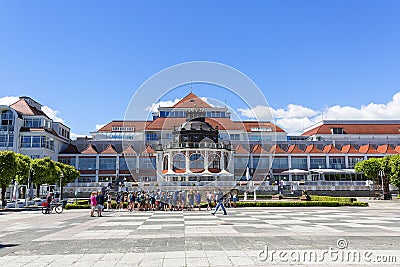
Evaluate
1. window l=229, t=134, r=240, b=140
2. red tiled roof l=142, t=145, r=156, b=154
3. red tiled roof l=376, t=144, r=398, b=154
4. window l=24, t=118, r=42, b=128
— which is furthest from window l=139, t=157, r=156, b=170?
red tiled roof l=376, t=144, r=398, b=154

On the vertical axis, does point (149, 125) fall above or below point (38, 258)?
above

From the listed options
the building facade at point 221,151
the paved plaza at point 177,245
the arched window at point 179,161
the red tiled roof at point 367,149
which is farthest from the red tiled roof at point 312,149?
the paved plaza at point 177,245

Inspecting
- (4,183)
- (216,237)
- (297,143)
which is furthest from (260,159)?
(216,237)

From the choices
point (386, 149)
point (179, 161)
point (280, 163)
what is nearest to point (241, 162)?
point (280, 163)

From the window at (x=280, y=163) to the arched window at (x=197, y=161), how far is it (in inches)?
887

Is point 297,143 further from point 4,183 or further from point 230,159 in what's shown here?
point 4,183

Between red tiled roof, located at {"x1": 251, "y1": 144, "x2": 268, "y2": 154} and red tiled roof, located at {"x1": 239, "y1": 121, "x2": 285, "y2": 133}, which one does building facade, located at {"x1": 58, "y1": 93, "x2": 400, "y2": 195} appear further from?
red tiled roof, located at {"x1": 251, "y1": 144, "x2": 268, "y2": 154}

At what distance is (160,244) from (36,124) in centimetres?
6965

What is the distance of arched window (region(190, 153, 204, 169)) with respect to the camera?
6438cm

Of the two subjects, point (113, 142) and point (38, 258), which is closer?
point (38, 258)

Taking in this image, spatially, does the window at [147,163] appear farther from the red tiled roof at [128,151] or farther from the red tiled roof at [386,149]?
the red tiled roof at [386,149]

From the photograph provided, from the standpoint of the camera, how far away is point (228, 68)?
24.5 meters

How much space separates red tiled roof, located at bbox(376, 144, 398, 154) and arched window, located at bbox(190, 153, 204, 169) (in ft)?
140

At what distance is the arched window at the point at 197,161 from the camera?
6438cm
